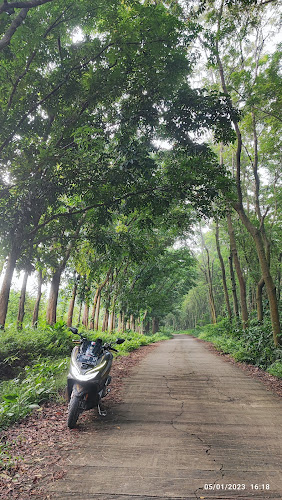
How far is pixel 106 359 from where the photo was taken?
4.85 metres

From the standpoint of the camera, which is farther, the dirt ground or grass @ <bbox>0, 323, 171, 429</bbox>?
grass @ <bbox>0, 323, 171, 429</bbox>

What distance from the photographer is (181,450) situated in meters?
3.56

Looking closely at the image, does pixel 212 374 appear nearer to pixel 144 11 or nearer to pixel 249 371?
pixel 249 371

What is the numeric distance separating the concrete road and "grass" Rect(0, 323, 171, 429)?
1.33 m

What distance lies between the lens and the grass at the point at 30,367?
4.85 m

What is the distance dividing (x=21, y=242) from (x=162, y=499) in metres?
7.18

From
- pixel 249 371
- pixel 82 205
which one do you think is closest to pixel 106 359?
pixel 249 371

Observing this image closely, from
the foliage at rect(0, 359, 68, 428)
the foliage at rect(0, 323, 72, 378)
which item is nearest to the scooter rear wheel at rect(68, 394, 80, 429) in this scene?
the foliage at rect(0, 359, 68, 428)

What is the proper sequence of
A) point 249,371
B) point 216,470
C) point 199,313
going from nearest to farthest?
point 216,470 < point 249,371 < point 199,313

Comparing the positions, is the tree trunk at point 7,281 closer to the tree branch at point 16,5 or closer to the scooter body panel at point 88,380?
the scooter body panel at point 88,380

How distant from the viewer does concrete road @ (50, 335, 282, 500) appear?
2762 millimetres
